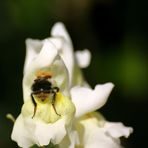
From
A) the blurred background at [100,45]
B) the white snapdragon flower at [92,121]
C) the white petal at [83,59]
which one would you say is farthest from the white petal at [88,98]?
the blurred background at [100,45]

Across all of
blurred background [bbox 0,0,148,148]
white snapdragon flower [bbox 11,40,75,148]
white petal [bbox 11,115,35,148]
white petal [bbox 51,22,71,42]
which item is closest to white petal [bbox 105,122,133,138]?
white snapdragon flower [bbox 11,40,75,148]

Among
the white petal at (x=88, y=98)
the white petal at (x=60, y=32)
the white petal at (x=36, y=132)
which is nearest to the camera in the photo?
the white petal at (x=36, y=132)

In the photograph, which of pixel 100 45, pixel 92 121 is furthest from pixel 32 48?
pixel 100 45

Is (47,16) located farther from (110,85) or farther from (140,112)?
(110,85)

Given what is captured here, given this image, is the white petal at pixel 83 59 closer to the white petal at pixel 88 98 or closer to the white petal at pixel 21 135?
the white petal at pixel 88 98

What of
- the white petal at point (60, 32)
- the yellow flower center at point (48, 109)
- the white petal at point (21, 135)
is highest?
the white petal at point (60, 32)

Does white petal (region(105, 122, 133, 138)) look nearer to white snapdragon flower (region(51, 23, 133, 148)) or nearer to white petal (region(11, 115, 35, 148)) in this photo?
white snapdragon flower (region(51, 23, 133, 148))
